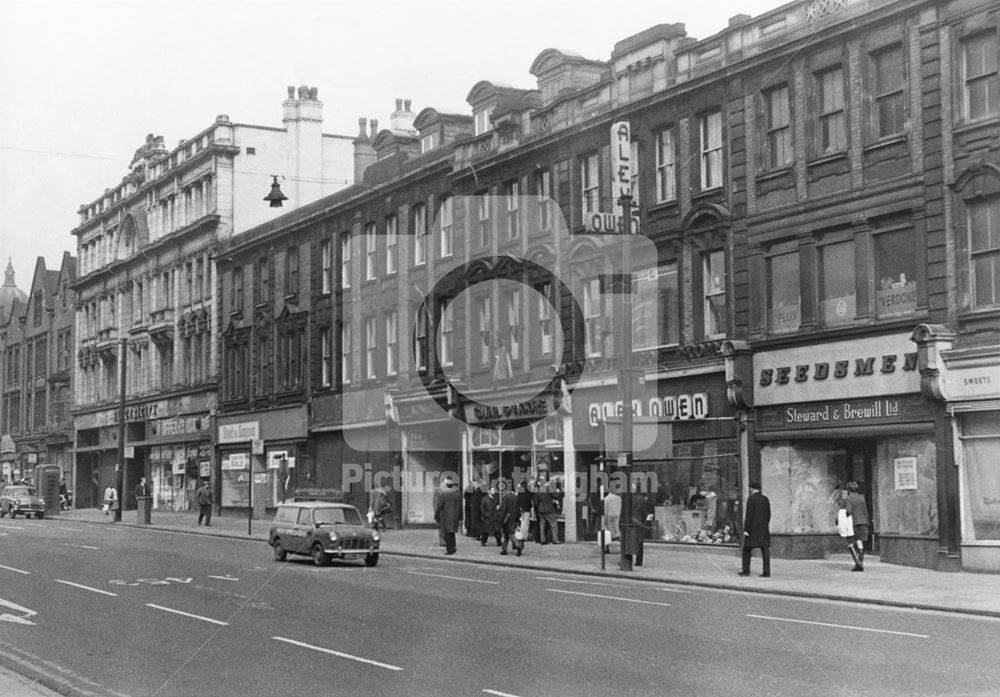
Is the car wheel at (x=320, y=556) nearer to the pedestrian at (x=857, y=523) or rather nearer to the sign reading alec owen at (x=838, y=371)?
the sign reading alec owen at (x=838, y=371)

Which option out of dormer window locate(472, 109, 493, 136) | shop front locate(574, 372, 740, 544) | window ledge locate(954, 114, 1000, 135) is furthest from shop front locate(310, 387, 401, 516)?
window ledge locate(954, 114, 1000, 135)

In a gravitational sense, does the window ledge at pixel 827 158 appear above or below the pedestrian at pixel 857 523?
above

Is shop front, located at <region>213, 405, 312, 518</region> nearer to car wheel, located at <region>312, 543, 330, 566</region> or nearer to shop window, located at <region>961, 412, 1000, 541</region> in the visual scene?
car wheel, located at <region>312, 543, 330, 566</region>

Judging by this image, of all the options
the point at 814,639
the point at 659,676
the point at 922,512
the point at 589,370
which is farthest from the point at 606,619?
the point at 589,370

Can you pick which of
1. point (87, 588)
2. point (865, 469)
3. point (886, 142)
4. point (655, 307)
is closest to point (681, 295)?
point (655, 307)

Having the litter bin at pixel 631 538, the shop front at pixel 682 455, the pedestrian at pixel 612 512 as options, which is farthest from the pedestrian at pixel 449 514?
the litter bin at pixel 631 538

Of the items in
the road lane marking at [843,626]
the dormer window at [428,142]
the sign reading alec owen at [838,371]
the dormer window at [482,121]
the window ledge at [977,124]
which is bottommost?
the road lane marking at [843,626]

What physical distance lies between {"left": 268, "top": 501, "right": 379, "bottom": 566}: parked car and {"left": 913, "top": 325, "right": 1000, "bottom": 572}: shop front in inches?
471

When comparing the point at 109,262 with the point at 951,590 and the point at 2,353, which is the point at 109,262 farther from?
the point at 951,590

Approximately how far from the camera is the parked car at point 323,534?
27.2 m

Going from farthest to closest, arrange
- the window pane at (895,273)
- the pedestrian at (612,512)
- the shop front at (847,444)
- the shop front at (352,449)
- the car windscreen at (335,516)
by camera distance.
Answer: the shop front at (352,449)
the pedestrian at (612,512)
the car windscreen at (335,516)
the window pane at (895,273)
the shop front at (847,444)

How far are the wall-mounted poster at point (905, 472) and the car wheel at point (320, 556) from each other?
12006mm

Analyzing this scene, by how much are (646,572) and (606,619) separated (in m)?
8.39

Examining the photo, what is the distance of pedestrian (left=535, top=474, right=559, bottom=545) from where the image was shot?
3316cm
